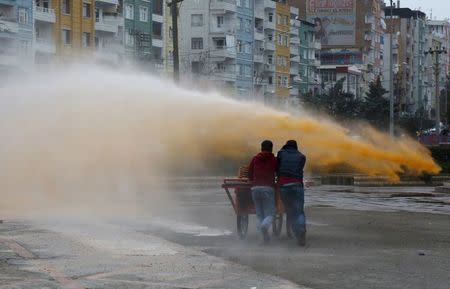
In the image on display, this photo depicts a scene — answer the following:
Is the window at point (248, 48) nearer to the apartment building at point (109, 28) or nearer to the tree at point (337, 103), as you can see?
the tree at point (337, 103)

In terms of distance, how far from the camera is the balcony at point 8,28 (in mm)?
62188

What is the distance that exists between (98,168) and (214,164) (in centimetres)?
932

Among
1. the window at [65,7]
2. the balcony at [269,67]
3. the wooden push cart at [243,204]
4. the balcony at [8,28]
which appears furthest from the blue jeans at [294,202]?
the balcony at [269,67]

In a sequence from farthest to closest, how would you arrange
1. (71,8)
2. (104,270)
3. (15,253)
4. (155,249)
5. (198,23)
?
1. (198,23)
2. (71,8)
3. (155,249)
4. (15,253)
5. (104,270)

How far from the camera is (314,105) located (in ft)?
242

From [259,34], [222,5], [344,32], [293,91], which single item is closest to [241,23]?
[259,34]

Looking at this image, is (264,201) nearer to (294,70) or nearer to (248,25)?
(248,25)

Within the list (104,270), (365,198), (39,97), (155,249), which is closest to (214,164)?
(365,198)

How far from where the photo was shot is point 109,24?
2955 inches

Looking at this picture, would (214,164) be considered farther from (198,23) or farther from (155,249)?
(198,23)

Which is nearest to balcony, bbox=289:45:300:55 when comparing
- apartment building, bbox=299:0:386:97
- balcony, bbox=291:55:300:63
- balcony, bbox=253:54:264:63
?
balcony, bbox=291:55:300:63

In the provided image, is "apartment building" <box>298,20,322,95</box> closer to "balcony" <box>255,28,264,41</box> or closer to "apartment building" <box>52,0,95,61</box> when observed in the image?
"balcony" <box>255,28,264,41</box>

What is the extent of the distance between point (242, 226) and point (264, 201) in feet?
3.09

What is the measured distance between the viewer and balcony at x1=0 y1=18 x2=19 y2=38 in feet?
204
